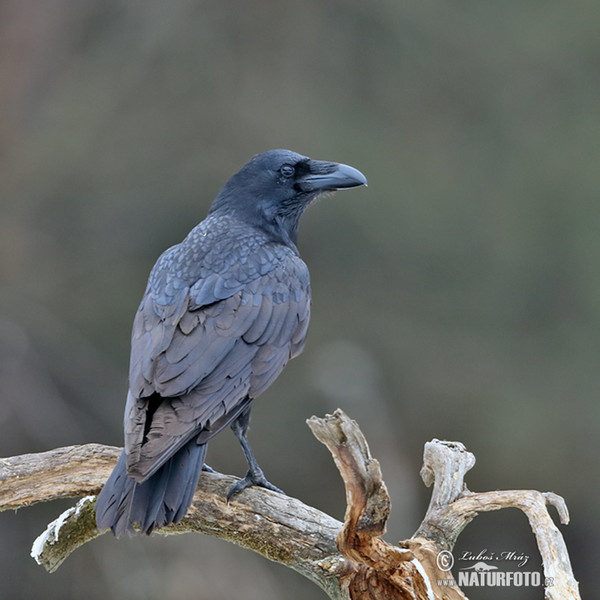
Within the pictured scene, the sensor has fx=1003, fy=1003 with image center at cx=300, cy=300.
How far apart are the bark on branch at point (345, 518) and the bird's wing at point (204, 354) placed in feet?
1.48

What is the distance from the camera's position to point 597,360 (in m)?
10.8

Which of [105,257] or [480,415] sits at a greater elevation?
[105,257]

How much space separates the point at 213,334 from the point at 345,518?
109 centimetres

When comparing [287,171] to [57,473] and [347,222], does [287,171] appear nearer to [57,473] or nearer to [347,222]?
[57,473]

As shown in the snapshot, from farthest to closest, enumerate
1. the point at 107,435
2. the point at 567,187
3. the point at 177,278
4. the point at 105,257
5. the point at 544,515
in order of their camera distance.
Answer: the point at 567,187 → the point at 105,257 → the point at 107,435 → the point at 177,278 → the point at 544,515

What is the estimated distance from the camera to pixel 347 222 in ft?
35.2

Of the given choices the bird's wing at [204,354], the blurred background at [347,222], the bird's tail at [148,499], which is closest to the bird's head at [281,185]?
the bird's wing at [204,354]

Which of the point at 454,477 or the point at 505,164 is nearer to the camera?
the point at 454,477

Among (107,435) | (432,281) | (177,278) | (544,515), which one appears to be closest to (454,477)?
(544,515)

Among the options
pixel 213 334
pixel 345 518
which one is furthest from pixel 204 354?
pixel 345 518

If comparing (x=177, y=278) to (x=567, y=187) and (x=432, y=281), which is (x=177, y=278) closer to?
(x=432, y=281)

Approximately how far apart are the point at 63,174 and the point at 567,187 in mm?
5612

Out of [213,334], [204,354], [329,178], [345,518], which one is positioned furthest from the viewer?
[329,178]

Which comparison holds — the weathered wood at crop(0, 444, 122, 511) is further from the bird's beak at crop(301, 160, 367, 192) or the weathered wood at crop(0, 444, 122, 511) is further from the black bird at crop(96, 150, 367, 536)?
the bird's beak at crop(301, 160, 367, 192)
